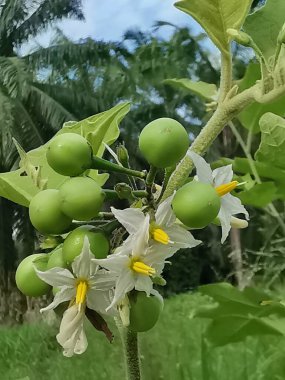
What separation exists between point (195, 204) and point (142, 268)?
42 millimetres

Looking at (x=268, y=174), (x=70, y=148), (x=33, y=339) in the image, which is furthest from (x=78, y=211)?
(x=33, y=339)

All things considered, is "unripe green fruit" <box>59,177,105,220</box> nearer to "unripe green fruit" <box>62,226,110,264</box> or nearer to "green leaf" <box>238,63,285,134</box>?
"unripe green fruit" <box>62,226,110,264</box>

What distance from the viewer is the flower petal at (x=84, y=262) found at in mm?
338

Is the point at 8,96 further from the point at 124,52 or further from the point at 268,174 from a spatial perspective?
the point at 268,174

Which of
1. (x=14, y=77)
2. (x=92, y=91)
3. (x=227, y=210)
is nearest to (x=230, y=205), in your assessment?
(x=227, y=210)

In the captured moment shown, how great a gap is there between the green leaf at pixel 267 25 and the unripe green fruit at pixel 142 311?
18 cm

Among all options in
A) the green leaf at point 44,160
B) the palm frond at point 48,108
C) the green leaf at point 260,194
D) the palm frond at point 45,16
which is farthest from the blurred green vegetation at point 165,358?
the palm frond at point 45,16

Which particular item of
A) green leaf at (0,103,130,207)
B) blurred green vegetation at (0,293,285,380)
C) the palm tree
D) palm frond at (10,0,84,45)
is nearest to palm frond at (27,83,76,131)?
the palm tree

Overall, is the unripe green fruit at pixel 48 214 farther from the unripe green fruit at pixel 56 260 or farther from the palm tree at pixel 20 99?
the palm tree at pixel 20 99

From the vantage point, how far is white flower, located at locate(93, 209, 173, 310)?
346 mm

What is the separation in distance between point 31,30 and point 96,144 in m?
10.9

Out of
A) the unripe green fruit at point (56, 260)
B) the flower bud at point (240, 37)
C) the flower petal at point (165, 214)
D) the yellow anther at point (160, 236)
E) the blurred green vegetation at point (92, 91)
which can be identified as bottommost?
the blurred green vegetation at point (92, 91)

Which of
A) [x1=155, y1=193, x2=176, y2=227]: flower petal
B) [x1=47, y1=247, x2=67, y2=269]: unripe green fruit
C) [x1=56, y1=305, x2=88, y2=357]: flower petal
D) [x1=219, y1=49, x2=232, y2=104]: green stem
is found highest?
[x1=219, y1=49, x2=232, y2=104]: green stem

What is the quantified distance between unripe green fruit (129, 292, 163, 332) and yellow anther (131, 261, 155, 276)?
0.01 m
